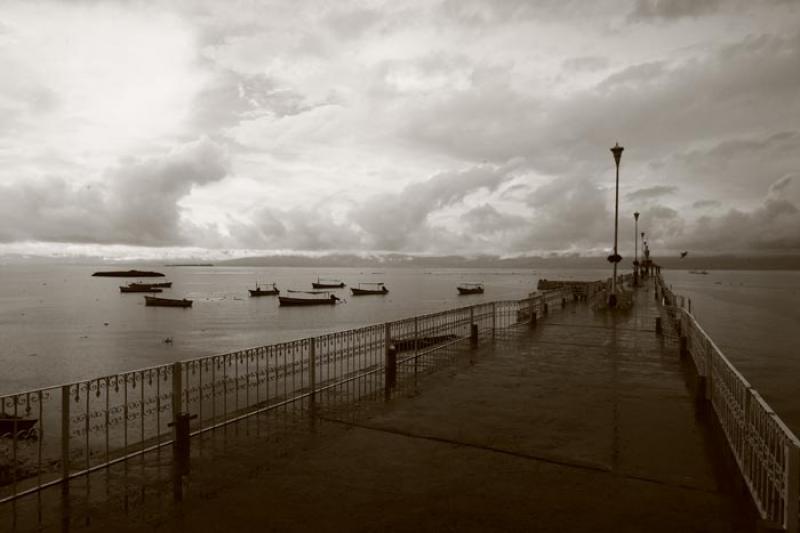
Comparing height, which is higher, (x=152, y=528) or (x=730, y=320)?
(x=152, y=528)

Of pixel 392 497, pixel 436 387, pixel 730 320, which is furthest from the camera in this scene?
pixel 730 320

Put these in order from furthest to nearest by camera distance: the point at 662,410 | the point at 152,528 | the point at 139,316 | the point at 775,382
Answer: the point at 139,316 < the point at 775,382 < the point at 662,410 < the point at 152,528

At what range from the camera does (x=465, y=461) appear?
6656mm

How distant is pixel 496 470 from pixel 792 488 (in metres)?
3.03

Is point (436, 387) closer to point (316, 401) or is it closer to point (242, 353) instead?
point (316, 401)

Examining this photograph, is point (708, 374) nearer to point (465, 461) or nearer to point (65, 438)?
point (465, 461)

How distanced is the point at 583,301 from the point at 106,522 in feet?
115

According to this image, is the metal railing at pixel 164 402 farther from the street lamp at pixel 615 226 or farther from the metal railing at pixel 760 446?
the street lamp at pixel 615 226

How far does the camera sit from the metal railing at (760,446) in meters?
4.19

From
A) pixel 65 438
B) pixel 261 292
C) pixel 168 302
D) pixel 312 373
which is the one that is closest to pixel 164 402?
pixel 312 373

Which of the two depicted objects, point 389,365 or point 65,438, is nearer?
point 65,438

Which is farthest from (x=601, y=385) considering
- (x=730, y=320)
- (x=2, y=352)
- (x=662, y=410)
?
(x=730, y=320)

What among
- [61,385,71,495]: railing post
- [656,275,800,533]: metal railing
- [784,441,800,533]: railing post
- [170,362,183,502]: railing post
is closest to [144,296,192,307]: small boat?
[170,362,183,502]: railing post

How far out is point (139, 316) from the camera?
76.1 meters
